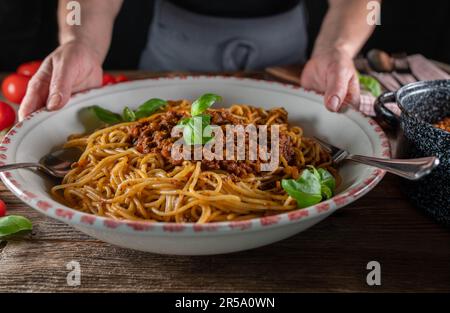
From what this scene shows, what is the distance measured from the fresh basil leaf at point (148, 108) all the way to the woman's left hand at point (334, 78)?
86cm

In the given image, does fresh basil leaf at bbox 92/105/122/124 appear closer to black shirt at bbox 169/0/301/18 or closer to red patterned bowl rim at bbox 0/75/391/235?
red patterned bowl rim at bbox 0/75/391/235

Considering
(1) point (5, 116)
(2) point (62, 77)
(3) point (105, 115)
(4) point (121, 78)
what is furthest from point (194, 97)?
(1) point (5, 116)

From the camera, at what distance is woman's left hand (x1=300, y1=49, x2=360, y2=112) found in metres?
2.56

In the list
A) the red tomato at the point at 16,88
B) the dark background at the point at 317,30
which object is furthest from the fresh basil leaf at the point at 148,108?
the dark background at the point at 317,30

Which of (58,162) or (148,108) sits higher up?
(148,108)

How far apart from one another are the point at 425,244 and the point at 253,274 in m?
0.71

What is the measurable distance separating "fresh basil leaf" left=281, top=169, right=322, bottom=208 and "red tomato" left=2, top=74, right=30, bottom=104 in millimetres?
2194

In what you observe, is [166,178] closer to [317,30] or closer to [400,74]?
[400,74]

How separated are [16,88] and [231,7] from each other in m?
1.75

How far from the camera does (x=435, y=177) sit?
2.01 m

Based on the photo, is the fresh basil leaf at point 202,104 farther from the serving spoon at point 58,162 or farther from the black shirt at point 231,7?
the black shirt at point 231,7

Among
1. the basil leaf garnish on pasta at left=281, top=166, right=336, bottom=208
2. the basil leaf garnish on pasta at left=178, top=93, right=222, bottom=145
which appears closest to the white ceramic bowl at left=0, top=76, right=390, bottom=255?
the basil leaf garnish on pasta at left=281, top=166, right=336, bottom=208

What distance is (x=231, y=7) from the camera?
13.5 ft

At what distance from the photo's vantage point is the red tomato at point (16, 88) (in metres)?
3.39
